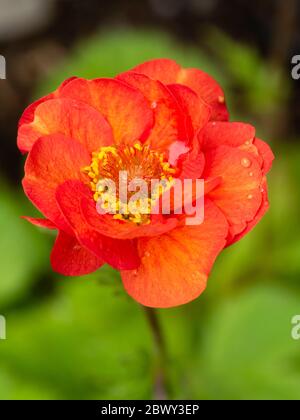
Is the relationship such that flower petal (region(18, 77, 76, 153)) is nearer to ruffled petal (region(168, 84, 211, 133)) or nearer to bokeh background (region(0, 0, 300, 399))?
ruffled petal (region(168, 84, 211, 133))

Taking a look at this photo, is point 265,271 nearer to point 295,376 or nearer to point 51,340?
point 295,376

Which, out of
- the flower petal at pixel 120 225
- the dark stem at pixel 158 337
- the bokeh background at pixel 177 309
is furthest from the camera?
the bokeh background at pixel 177 309

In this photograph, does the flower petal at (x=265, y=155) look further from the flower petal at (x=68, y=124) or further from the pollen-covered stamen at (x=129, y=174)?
the flower petal at (x=68, y=124)

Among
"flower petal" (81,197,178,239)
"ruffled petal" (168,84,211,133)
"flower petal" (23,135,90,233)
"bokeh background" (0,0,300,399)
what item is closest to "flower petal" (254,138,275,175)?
"ruffled petal" (168,84,211,133)

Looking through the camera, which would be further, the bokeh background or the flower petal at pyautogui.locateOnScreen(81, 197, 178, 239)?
the bokeh background

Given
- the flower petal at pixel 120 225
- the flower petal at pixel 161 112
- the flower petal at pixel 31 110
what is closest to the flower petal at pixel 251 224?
the flower petal at pixel 120 225

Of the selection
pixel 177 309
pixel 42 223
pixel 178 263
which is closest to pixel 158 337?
pixel 178 263

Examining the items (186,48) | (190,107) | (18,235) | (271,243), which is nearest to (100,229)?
(190,107)

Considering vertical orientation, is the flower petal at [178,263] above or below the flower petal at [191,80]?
below
